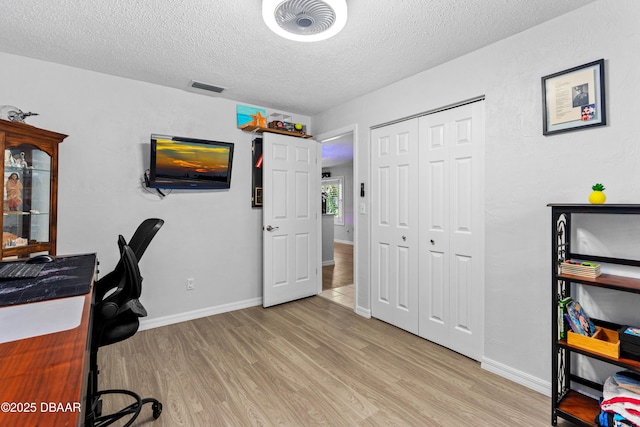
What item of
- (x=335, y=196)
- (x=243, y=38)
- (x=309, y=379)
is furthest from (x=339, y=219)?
(x=243, y=38)

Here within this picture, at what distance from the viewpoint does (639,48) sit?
1.67 meters

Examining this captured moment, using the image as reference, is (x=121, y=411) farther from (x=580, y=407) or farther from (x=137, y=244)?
(x=580, y=407)

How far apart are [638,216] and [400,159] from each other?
1.72m

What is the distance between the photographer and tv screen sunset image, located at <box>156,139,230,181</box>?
2959 millimetres

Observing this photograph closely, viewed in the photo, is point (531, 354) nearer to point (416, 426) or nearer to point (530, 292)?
point (530, 292)

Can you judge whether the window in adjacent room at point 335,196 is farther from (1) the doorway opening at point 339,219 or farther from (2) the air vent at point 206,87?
(2) the air vent at point 206,87

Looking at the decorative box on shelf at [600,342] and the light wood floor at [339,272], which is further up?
the decorative box on shelf at [600,342]

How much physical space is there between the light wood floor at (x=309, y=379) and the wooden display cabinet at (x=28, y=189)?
41.6 inches

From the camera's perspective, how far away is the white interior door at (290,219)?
3623mm

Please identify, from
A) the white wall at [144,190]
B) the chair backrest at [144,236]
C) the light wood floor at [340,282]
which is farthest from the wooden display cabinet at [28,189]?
the light wood floor at [340,282]

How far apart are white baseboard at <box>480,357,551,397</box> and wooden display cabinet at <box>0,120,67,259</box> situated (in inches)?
136

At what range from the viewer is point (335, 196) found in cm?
973

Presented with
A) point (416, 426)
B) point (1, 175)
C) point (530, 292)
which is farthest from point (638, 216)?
point (1, 175)

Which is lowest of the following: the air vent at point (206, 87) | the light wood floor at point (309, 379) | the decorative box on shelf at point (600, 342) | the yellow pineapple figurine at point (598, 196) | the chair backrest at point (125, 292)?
the light wood floor at point (309, 379)
